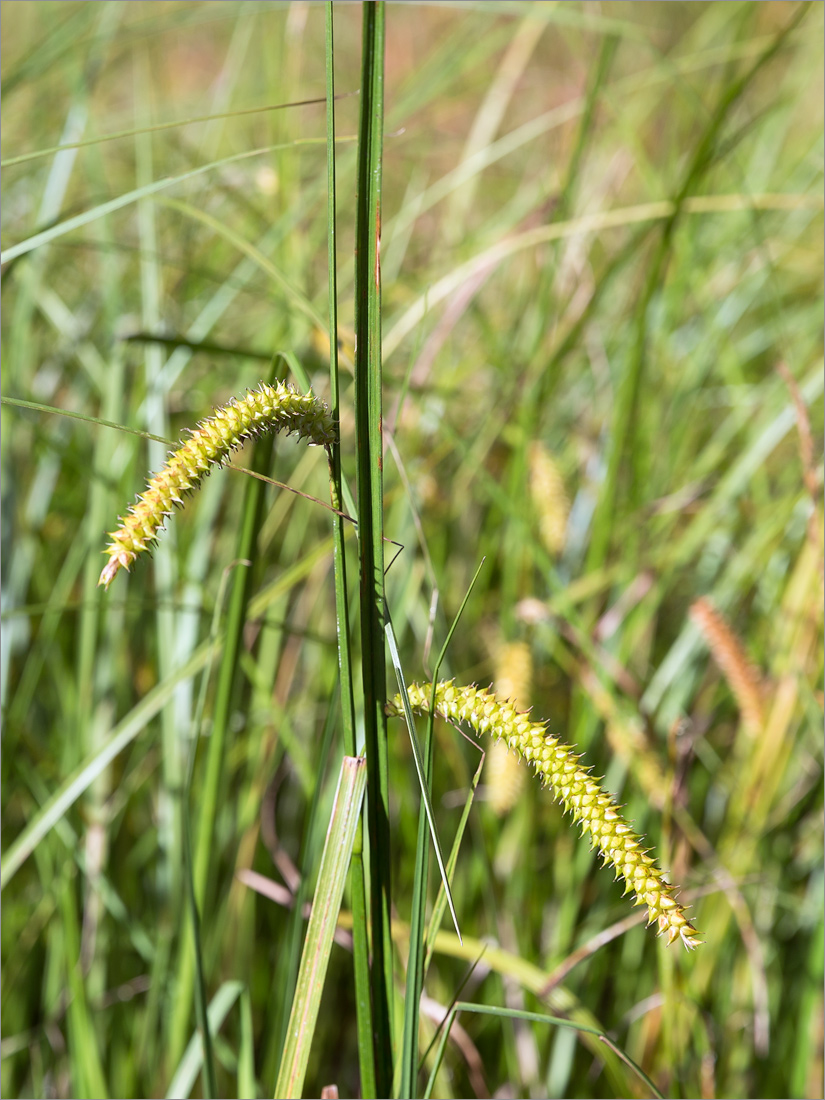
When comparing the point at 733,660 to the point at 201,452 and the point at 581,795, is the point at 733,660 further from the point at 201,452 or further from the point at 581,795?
the point at 201,452

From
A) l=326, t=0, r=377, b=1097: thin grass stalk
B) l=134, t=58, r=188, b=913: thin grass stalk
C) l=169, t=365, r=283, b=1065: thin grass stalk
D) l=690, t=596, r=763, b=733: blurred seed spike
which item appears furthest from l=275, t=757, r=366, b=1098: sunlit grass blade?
l=690, t=596, r=763, b=733: blurred seed spike

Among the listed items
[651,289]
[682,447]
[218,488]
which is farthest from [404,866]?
[682,447]

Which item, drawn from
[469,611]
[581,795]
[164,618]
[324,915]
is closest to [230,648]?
[324,915]

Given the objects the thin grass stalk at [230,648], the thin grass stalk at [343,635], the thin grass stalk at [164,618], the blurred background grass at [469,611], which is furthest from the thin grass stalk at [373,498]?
the thin grass stalk at [164,618]

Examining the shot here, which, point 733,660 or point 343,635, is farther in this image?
point 733,660

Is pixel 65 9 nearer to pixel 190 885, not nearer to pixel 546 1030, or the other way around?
pixel 190 885

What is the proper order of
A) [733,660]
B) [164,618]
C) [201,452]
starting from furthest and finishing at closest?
[164,618] < [733,660] < [201,452]

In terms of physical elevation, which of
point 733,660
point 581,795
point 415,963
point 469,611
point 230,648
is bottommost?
point 415,963

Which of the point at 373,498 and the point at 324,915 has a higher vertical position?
the point at 373,498
